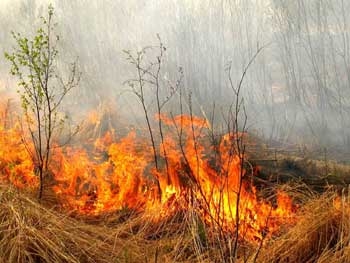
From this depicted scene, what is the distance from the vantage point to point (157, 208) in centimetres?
538

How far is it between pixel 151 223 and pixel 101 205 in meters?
1.34

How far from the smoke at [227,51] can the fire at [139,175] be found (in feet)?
8.13

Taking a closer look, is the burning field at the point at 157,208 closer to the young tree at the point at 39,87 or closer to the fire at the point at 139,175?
the fire at the point at 139,175

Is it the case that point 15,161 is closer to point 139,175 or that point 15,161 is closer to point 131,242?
point 139,175

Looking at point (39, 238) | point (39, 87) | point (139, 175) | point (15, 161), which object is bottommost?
point (39, 238)

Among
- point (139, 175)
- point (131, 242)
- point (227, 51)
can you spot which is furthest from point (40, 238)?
point (227, 51)

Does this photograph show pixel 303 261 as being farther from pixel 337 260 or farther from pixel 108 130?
pixel 108 130

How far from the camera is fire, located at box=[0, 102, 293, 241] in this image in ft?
16.9

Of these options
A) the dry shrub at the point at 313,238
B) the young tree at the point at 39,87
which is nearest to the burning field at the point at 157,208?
the dry shrub at the point at 313,238

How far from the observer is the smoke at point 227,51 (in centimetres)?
903

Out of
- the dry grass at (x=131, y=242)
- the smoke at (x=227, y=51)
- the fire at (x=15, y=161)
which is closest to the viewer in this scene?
the dry grass at (x=131, y=242)

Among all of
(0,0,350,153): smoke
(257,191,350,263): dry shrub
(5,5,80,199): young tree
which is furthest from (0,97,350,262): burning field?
(0,0,350,153): smoke

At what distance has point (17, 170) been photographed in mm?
6742

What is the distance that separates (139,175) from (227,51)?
5125 mm
